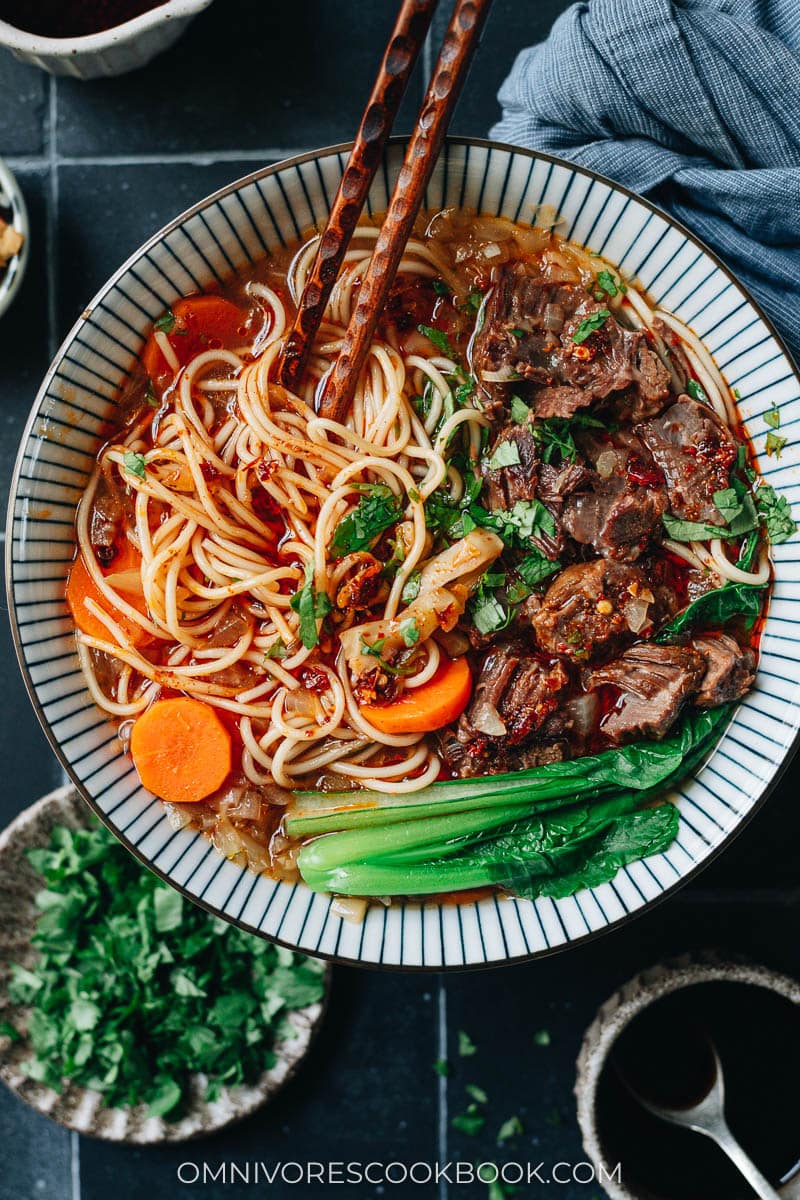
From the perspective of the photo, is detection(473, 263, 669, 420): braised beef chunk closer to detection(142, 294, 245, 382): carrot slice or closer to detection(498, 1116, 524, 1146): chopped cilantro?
detection(142, 294, 245, 382): carrot slice

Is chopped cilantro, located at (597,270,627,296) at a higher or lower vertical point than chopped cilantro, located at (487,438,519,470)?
higher

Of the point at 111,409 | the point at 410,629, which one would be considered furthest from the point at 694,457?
the point at 111,409

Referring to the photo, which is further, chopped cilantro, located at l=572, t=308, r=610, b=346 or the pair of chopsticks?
chopped cilantro, located at l=572, t=308, r=610, b=346

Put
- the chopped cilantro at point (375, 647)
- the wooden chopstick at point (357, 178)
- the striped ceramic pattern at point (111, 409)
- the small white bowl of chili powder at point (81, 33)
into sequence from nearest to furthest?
the wooden chopstick at point (357, 178) → the striped ceramic pattern at point (111, 409) → the chopped cilantro at point (375, 647) → the small white bowl of chili powder at point (81, 33)

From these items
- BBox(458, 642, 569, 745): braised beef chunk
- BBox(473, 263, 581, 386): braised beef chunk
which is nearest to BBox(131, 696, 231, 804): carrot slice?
BBox(458, 642, 569, 745): braised beef chunk

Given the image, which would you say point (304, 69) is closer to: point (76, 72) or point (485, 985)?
point (76, 72)

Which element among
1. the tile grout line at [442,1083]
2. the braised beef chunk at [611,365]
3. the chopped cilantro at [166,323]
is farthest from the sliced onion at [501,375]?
the tile grout line at [442,1083]

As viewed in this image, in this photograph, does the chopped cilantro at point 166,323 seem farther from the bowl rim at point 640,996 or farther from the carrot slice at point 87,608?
the bowl rim at point 640,996
